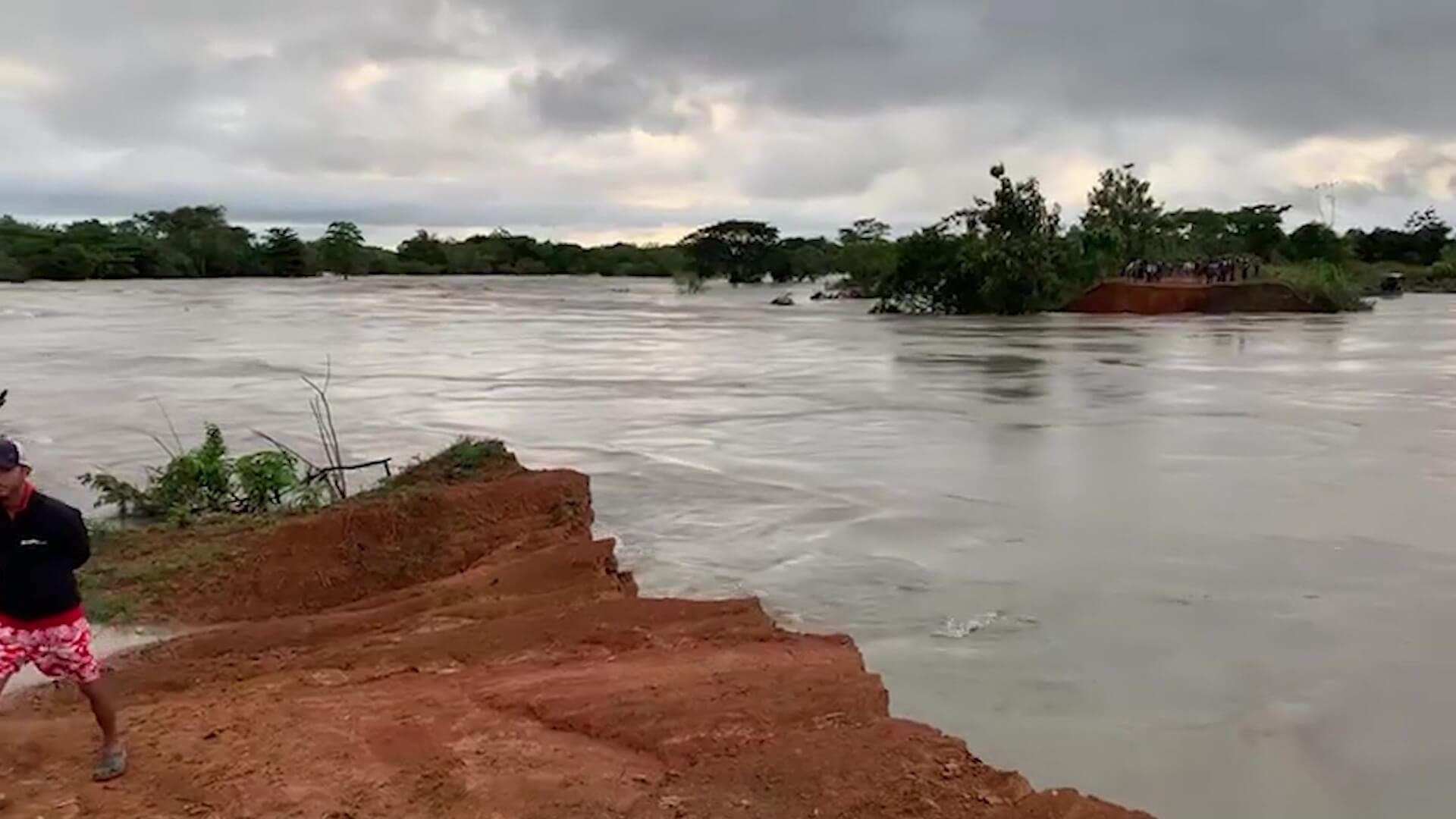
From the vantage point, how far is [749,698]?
227 inches

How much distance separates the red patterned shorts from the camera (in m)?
4.82

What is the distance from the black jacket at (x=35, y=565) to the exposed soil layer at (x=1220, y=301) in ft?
168

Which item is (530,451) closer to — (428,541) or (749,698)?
(428,541)

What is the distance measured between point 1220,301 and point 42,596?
5213 cm

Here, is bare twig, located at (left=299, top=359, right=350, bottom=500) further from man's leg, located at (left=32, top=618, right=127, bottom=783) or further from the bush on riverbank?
the bush on riverbank

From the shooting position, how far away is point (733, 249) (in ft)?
345

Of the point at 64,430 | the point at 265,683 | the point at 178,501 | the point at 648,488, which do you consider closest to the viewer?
the point at 265,683

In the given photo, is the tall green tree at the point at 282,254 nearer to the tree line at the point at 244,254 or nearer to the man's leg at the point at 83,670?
the tree line at the point at 244,254

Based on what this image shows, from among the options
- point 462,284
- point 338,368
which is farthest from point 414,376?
point 462,284

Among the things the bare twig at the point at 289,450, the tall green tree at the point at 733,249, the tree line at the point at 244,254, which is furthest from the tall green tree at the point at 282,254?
the bare twig at the point at 289,450

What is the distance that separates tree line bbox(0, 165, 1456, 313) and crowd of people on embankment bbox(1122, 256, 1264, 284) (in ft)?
3.49

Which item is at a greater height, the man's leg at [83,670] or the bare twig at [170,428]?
the man's leg at [83,670]

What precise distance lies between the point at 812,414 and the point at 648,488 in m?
6.73

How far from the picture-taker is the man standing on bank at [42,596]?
15.7ft
